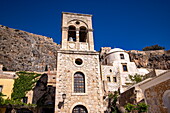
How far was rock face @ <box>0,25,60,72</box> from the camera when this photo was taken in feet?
93.6

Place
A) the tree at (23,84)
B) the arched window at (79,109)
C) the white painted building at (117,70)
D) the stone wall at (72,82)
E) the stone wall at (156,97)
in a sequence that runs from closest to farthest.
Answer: the stone wall at (156,97), the arched window at (79,109), the stone wall at (72,82), the tree at (23,84), the white painted building at (117,70)

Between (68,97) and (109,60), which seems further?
(109,60)

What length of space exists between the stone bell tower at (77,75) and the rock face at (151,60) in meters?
26.0

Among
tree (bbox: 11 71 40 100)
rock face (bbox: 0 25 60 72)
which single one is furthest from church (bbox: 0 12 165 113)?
rock face (bbox: 0 25 60 72)

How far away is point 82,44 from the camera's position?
13.4m

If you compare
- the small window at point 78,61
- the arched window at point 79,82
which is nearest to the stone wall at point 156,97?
the arched window at point 79,82

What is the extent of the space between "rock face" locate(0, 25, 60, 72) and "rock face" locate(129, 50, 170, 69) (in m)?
21.6

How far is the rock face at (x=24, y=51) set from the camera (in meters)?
28.5

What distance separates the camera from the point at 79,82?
11.4 m

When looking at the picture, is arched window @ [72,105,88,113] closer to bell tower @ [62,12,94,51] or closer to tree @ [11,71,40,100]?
bell tower @ [62,12,94,51]

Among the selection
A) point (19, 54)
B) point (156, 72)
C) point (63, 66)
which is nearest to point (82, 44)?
point (63, 66)

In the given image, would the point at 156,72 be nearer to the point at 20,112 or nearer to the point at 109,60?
the point at 109,60

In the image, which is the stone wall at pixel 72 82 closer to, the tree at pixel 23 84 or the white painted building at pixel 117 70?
the tree at pixel 23 84

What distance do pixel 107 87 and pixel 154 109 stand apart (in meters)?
17.3
